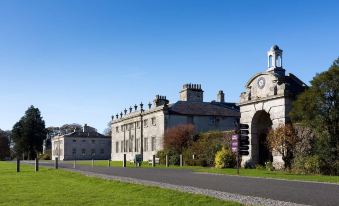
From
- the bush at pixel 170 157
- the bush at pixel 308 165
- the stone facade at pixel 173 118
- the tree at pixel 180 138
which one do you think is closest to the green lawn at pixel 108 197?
the bush at pixel 308 165

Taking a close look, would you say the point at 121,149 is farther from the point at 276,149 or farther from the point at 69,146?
the point at 276,149

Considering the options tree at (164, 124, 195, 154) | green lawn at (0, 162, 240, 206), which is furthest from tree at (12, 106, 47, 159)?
green lawn at (0, 162, 240, 206)

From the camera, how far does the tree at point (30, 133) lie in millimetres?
101688

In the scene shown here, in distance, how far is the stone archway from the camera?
35.6 metres

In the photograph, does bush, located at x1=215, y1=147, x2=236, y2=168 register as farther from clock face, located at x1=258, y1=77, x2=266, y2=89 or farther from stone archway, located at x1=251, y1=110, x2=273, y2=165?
clock face, located at x1=258, y1=77, x2=266, y2=89

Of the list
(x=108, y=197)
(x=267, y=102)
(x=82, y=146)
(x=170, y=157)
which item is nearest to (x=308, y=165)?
(x=267, y=102)

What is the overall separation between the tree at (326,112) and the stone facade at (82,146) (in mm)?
71356

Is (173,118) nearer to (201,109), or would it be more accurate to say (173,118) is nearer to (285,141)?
(201,109)

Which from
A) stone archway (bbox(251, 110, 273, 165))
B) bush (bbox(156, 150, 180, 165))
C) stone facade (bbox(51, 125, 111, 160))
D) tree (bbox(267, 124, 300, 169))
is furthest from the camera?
stone facade (bbox(51, 125, 111, 160))

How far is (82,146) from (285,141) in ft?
234

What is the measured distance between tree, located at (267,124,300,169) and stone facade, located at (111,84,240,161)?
23472 millimetres

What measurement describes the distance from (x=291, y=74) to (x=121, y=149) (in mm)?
39552

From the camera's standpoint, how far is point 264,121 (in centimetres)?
3641

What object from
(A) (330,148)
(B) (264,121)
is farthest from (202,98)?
(A) (330,148)
